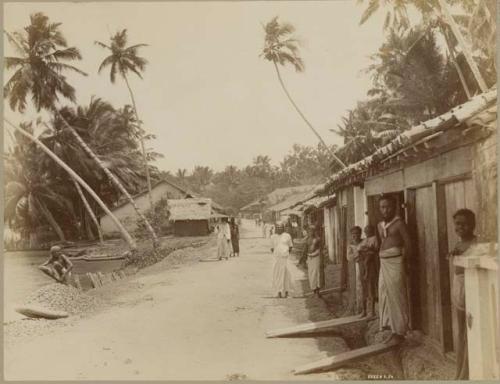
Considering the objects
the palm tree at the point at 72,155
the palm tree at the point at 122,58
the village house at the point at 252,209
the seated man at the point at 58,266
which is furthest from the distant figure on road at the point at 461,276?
the village house at the point at 252,209

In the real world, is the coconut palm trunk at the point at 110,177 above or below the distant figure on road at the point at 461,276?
above

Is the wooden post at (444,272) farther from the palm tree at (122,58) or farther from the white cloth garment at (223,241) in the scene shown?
the white cloth garment at (223,241)

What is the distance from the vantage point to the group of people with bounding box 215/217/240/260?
946cm

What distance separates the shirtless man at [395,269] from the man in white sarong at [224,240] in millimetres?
5266

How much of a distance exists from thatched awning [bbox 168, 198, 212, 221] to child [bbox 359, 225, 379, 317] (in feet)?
14.2

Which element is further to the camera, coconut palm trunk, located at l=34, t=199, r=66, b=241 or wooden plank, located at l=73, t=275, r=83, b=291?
wooden plank, located at l=73, t=275, r=83, b=291

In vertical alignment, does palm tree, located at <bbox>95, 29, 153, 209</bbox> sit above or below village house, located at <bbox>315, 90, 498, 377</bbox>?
above

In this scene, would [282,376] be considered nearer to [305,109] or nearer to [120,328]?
[120,328]

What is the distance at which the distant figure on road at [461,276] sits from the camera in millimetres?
3189

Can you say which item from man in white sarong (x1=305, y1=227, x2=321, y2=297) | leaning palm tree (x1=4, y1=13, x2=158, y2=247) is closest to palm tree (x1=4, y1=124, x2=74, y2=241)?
leaning palm tree (x1=4, y1=13, x2=158, y2=247)

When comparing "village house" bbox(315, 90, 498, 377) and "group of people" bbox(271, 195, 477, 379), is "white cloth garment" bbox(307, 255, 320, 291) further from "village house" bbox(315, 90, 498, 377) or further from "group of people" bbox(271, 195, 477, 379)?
"village house" bbox(315, 90, 498, 377)

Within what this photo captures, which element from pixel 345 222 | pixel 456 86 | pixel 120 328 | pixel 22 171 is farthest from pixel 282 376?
pixel 456 86

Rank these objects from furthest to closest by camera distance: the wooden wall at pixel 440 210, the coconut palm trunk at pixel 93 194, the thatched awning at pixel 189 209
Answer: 1. the thatched awning at pixel 189 209
2. the coconut palm trunk at pixel 93 194
3. the wooden wall at pixel 440 210

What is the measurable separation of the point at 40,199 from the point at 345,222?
4.05m
